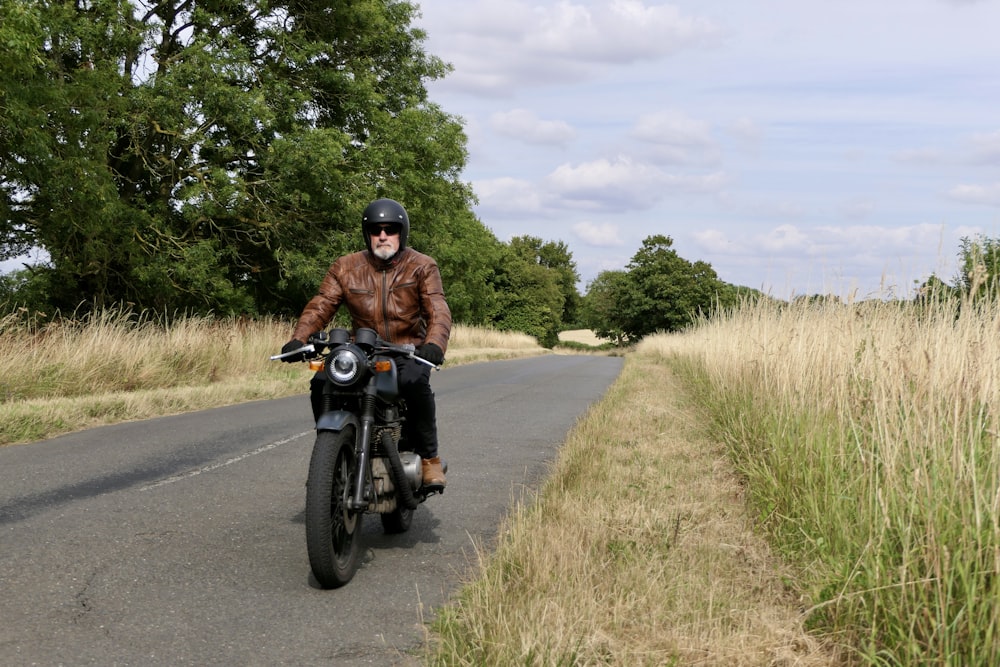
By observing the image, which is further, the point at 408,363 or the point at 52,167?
the point at 52,167

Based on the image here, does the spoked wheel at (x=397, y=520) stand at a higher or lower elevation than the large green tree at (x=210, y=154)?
lower

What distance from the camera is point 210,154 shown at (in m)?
25.1

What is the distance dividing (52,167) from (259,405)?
817 cm

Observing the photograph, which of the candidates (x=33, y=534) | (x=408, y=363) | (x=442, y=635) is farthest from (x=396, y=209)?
(x=33, y=534)

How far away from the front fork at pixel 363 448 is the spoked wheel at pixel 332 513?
5 cm

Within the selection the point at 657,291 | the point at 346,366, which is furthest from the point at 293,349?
the point at 657,291

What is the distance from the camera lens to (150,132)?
2408cm

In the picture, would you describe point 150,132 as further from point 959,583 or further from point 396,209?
point 959,583

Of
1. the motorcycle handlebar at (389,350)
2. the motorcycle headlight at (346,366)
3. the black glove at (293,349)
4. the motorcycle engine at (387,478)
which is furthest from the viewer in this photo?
the motorcycle engine at (387,478)

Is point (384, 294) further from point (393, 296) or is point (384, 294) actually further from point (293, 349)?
point (293, 349)

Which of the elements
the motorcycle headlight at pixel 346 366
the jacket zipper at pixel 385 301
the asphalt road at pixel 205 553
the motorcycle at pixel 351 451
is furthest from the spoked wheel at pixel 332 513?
the jacket zipper at pixel 385 301

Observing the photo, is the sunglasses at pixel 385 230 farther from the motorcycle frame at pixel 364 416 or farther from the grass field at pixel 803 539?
the grass field at pixel 803 539

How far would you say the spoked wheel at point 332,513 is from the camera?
13.8 ft

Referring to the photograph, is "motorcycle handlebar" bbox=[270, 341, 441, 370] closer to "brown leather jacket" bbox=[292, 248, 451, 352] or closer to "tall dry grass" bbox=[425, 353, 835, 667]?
"brown leather jacket" bbox=[292, 248, 451, 352]
